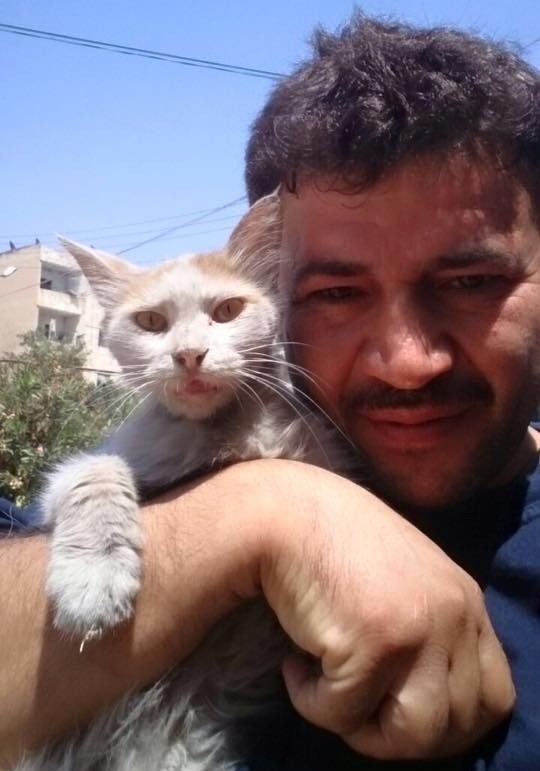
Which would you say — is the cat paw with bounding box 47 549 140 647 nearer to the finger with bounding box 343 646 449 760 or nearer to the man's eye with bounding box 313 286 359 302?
the finger with bounding box 343 646 449 760

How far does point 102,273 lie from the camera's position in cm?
208

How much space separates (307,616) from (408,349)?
0.51 metres

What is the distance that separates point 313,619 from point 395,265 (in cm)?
66

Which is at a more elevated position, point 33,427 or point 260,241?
point 260,241

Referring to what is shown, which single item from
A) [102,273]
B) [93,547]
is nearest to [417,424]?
[93,547]

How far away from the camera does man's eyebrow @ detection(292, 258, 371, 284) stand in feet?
4.73

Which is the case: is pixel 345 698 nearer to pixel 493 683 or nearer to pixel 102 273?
pixel 493 683

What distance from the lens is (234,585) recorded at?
1.26m

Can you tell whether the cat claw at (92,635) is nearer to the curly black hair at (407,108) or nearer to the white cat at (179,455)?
the white cat at (179,455)

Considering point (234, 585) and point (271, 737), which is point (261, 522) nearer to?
point (234, 585)

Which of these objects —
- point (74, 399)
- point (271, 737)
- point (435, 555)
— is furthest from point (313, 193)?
point (74, 399)

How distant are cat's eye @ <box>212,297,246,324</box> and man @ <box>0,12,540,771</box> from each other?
270 millimetres

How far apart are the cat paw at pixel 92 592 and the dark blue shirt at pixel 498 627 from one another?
35 centimetres

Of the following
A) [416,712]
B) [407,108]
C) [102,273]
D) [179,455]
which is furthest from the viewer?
[102,273]
